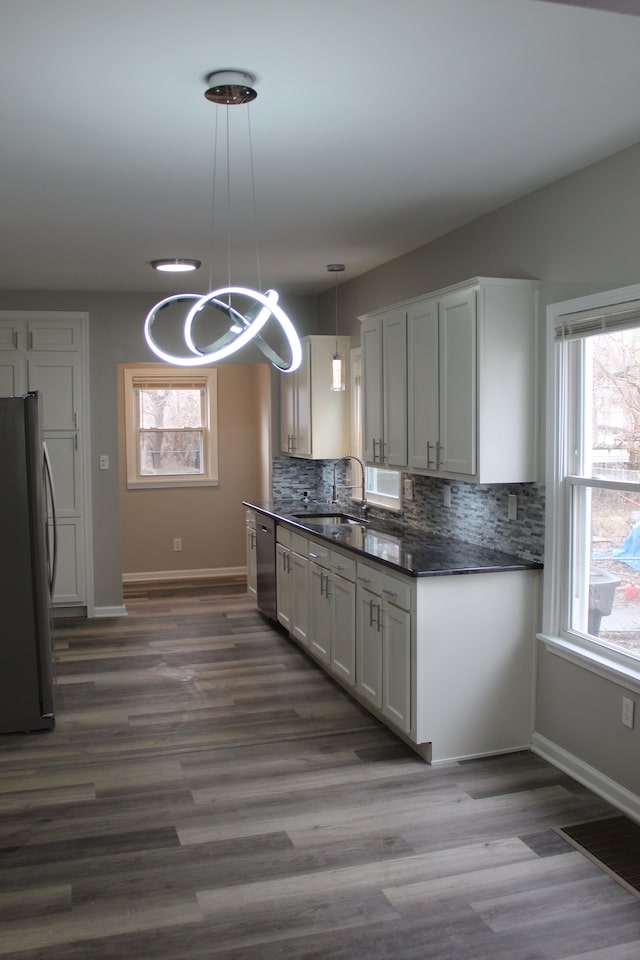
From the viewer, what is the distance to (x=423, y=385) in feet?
14.5

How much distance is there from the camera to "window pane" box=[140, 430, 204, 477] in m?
8.32

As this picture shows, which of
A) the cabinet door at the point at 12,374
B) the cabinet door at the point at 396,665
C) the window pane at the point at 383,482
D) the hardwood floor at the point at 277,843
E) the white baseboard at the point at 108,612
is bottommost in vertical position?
the hardwood floor at the point at 277,843

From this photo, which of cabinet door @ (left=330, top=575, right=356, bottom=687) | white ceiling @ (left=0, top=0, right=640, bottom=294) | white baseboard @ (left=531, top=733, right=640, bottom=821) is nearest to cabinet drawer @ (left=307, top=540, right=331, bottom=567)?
cabinet door @ (left=330, top=575, right=356, bottom=687)

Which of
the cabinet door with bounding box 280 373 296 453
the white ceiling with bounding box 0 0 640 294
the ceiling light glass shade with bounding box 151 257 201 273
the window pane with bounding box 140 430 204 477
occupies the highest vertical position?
→ the ceiling light glass shade with bounding box 151 257 201 273

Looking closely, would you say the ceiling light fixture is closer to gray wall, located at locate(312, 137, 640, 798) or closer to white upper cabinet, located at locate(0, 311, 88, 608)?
gray wall, located at locate(312, 137, 640, 798)

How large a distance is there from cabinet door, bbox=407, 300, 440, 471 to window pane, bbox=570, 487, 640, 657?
89 centimetres

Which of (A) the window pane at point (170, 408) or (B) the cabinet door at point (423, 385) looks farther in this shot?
(A) the window pane at point (170, 408)

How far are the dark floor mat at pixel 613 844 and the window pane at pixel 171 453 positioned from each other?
5.82 m

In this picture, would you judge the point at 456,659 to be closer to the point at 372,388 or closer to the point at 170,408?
the point at 372,388

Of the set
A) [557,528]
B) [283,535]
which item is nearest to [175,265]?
[283,535]

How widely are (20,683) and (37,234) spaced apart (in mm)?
2420

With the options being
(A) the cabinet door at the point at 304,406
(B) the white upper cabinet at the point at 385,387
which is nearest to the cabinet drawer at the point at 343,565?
(B) the white upper cabinet at the point at 385,387

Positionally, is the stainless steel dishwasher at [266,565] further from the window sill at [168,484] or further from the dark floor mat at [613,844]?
the dark floor mat at [613,844]

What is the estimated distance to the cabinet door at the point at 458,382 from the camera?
12.8ft
